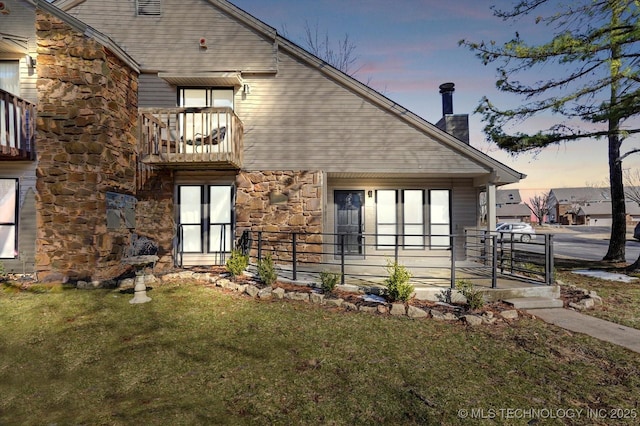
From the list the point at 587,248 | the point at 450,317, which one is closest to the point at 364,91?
the point at 450,317

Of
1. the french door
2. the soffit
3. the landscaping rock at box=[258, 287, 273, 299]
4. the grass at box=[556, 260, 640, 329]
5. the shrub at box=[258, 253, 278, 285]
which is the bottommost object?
the grass at box=[556, 260, 640, 329]

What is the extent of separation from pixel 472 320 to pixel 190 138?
9.13 metres

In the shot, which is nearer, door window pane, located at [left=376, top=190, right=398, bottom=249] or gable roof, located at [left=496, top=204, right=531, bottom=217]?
door window pane, located at [left=376, top=190, right=398, bottom=249]

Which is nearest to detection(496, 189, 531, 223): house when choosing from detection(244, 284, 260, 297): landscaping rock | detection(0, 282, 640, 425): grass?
detection(244, 284, 260, 297): landscaping rock

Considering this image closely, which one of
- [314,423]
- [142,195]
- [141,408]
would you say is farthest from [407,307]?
[142,195]

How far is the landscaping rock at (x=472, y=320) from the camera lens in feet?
19.8

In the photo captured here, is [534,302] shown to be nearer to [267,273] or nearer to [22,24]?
[267,273]

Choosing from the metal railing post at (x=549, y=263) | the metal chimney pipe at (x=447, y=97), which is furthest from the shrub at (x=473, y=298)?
the metal chimney pipe at (x=447, y=97)

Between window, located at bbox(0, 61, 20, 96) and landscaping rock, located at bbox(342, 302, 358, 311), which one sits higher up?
window, located at bbox(0, 61, 20, 96)

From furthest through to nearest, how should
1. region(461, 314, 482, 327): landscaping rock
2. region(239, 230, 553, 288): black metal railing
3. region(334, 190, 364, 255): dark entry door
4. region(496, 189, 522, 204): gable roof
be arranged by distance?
region(496, 189, 522, 204): gable roof → region(334, 190, 364, 255): dark entry door → region(239, 230, 553, 288): black metal railing → region(461, 314, 482, 327): landscaping rock

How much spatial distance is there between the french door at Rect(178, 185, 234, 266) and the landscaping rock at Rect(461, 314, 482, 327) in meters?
7.44

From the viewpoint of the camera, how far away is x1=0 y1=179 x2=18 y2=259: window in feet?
28.8

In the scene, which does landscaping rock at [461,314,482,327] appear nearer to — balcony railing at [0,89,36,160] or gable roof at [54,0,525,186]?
gable roof at [54,0,525,186]

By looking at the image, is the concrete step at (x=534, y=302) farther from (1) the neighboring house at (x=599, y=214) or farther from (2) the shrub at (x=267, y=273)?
(1) the neighboring house at (x=599, y=214)
